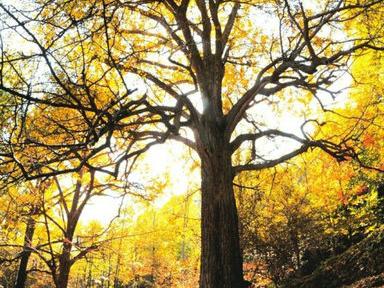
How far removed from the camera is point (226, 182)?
583 cm

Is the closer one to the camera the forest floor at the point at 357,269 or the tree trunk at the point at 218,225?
the tree trunk at the point at 218,225

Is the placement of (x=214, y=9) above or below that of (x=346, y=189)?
above

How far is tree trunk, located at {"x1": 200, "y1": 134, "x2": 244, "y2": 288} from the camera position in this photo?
17.3 ft

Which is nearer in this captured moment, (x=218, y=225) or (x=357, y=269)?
(x=218, y=225)

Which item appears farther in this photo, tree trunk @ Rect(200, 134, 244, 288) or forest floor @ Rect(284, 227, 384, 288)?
forest floor @ Rect(284, 227, 384, 288)

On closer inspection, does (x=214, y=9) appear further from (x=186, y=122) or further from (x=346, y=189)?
(x=346, y=189)

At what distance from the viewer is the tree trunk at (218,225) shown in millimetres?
5266

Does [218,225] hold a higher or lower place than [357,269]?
higher

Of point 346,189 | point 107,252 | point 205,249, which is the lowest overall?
point 205,249

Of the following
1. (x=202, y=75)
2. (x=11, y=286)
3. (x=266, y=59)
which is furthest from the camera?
(x=11, y=286)

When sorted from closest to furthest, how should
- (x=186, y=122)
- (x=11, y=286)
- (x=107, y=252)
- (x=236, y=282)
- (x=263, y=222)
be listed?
(x=236, y=282), (x=186, y=122), (x=107, y=252), (x=263, y=222), (x=11, y=286)

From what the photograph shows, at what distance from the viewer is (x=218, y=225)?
5500 mm

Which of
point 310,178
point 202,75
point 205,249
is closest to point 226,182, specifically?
point 205,249

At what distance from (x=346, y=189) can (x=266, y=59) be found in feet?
17.7
